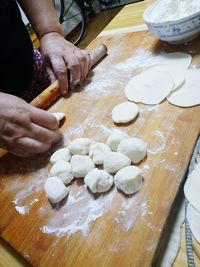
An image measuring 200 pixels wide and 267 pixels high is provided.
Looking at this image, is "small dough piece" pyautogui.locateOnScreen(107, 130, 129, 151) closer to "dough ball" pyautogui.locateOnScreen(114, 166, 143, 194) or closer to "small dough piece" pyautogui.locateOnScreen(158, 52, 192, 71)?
"dough ball" pyautogui.locateOnScreen(114, 166, 143, 194)

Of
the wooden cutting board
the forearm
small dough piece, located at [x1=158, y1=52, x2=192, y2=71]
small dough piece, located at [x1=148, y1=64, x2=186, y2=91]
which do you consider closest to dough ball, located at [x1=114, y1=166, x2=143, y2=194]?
the wooden cutting board

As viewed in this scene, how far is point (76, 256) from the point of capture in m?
0.61

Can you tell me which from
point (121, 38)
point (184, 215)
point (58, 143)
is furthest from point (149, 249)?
point (121, 38)

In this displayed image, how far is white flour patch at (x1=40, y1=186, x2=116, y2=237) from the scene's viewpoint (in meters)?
0.66

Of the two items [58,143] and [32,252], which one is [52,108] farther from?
[32,252]

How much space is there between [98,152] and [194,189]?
288 millimetres

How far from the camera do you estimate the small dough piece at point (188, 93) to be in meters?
0.82

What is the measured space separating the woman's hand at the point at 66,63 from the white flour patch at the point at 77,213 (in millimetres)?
481

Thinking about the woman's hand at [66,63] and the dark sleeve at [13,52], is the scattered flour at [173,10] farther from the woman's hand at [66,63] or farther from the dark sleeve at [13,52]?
the dark sleeve at [13,52]

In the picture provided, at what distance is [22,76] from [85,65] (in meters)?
0.28

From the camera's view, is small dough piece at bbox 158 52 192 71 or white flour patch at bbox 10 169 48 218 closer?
white flour patch at bbox 10 169 48 218

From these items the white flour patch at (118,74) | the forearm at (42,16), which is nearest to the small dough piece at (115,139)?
the white flour patch at (118,74)

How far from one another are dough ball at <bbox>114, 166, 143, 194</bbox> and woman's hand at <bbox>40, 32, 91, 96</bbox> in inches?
19.1

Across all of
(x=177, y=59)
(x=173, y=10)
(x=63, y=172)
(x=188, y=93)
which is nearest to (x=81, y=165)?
(x=63, y=172)
